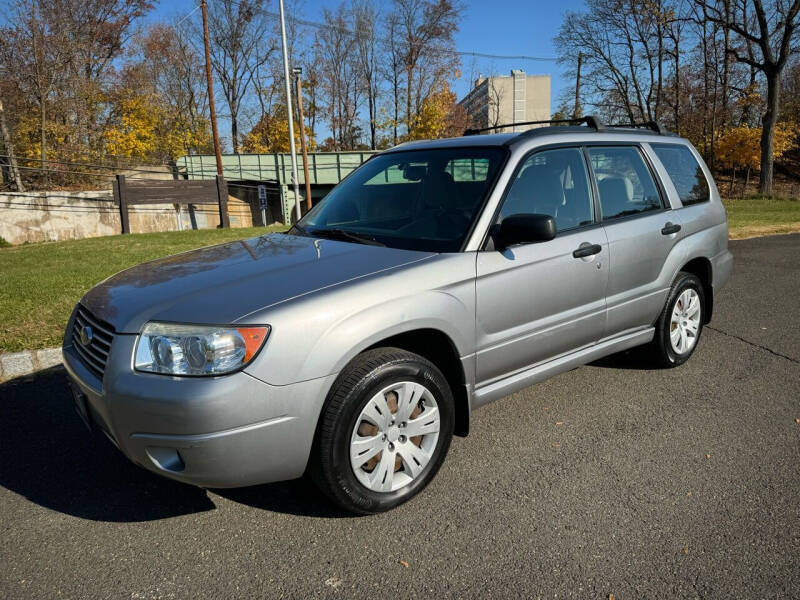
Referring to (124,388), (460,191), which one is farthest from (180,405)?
(460,191)

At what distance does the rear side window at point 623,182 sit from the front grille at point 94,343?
3011 millimetres

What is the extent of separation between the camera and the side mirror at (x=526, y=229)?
2.97 metres

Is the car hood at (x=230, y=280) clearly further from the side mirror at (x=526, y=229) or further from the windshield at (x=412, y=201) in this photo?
the side mirror at (x=526, y=229)

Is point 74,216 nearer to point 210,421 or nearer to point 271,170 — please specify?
point 271,170

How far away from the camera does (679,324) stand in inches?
179

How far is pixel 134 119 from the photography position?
101ft

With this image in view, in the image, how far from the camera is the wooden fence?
20.1 metres

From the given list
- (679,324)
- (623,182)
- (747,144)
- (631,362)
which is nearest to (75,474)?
(623,182)

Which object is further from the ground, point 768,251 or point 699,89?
point 699,89

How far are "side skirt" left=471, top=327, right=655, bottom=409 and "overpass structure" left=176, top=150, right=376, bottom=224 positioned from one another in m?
31.8

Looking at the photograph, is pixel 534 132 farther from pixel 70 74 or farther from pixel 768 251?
pixel 70 74

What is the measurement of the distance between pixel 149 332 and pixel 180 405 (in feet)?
1.23

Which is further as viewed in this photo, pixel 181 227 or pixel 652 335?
pixel 181 227

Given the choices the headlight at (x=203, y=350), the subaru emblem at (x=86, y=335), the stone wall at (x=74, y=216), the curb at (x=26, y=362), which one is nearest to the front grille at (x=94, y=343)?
the subaru emblem at (x=86, y=335)
